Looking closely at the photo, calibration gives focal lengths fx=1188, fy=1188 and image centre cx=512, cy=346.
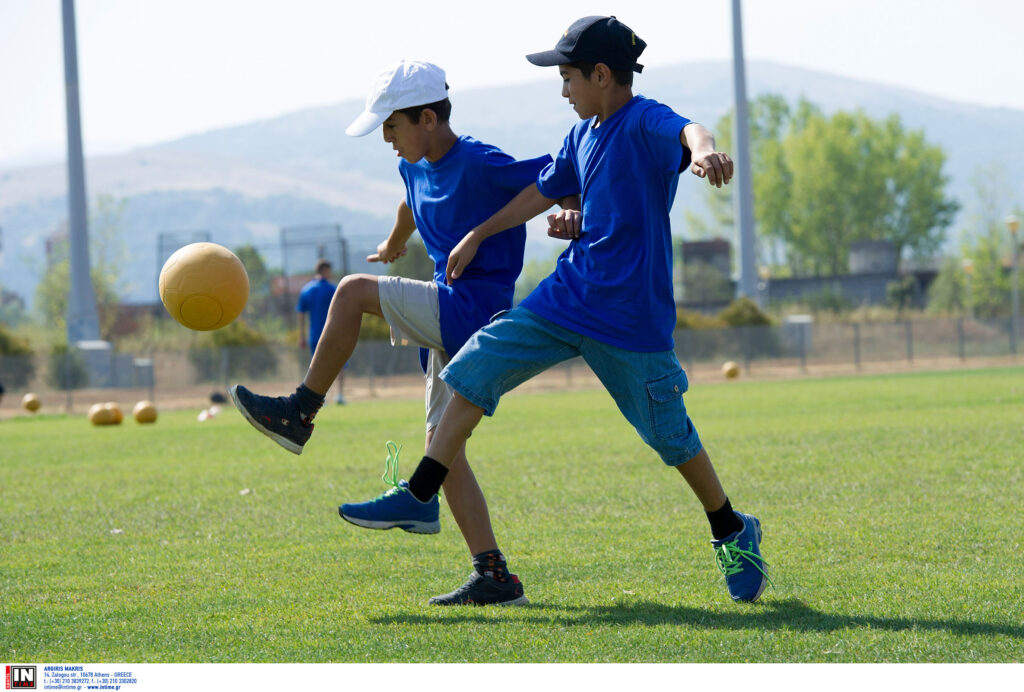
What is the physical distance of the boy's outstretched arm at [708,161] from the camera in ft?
12.7

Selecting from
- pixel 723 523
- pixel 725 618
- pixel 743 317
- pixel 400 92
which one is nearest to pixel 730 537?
pixel 723 523

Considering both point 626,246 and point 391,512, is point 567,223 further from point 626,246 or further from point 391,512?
point 391,512

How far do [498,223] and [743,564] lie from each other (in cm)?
168

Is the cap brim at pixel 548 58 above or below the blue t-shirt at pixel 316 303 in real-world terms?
above

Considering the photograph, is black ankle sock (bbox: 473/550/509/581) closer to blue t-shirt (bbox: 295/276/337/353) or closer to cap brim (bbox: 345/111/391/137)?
cap brim (bbox: 345/111/391/137)

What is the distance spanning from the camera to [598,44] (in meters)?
4.58

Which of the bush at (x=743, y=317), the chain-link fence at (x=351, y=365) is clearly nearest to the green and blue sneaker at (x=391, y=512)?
the chain-link fence at (x=351, y=365)

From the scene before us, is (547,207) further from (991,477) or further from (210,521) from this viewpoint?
(991,477)

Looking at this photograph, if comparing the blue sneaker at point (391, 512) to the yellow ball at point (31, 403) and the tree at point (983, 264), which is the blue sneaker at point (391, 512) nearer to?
the yellow ball at point (31, 403)

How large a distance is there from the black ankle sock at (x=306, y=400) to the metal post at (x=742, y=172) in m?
37.0

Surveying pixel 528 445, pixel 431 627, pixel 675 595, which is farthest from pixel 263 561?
pixel 528 445

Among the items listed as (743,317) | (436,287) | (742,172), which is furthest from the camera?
(742,172)

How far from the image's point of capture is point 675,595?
15.8 ft

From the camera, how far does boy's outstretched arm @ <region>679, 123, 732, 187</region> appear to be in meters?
3.88
